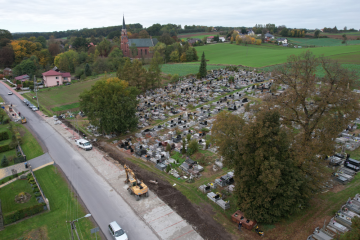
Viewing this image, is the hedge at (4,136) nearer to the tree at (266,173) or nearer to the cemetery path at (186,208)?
the cemetery path at (186,208)

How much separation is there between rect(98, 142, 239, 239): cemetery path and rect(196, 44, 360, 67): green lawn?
68.1 metres

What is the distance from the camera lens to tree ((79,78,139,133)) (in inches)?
1249

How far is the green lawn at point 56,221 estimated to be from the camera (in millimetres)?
16984

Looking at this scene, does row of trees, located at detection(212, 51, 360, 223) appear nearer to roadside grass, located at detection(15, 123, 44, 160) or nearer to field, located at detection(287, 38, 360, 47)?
roadside grass, located at detection(15, 123, 44, 160)

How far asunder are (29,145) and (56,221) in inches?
722

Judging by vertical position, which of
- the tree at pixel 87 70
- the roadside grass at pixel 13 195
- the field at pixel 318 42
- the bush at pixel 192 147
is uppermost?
the field at pixel 318 42

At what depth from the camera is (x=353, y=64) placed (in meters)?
65.4

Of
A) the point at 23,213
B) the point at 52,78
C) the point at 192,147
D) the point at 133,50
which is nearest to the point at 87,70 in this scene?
the point at 52,78

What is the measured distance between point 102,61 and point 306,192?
271 ft

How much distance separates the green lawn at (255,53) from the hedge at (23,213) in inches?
2997

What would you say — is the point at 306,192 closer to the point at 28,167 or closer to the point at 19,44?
the point at 28,167

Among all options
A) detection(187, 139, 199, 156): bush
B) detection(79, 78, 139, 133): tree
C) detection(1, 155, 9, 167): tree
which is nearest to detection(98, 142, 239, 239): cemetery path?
detection(187, 139, 199, 156): bush

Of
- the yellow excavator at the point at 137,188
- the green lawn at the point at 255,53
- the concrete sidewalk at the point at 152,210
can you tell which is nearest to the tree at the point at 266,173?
the concrete sidewalk at the point at 152,210

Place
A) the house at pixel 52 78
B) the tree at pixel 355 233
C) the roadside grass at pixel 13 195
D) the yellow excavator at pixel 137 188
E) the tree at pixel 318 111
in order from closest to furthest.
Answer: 1. the tree at pixel 355 233
2. the tree at pixel 318 111
3. the roadside grass at pixel 13 195
4. the yellow excavator at pixel 137 188
5. the house at pixel 52 78
